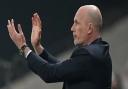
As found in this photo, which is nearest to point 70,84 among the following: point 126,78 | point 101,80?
point 101,80

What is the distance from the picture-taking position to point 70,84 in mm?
2996

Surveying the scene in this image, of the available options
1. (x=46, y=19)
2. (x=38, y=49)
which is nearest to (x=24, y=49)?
(x=38, y=49)

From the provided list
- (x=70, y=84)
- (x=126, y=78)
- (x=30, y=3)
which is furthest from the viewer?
(x=30, y=3)

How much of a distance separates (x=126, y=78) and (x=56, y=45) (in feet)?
2.85

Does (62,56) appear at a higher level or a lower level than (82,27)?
lower

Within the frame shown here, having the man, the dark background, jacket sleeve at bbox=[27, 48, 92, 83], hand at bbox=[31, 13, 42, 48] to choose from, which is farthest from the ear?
the dark background

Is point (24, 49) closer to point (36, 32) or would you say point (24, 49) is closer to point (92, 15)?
point (36, 32)

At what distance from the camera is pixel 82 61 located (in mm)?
2959

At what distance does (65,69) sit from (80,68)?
2.9 inches

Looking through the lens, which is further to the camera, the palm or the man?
the palm

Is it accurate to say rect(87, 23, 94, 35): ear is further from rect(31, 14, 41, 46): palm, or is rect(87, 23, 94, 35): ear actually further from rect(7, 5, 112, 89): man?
rect(31, 14, 41, 46): palm

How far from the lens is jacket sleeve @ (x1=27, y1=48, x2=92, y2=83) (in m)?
2.94

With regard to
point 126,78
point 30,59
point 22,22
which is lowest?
point 126,78

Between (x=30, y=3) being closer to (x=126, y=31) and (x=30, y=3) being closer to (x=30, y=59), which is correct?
(x=126, y=31)
